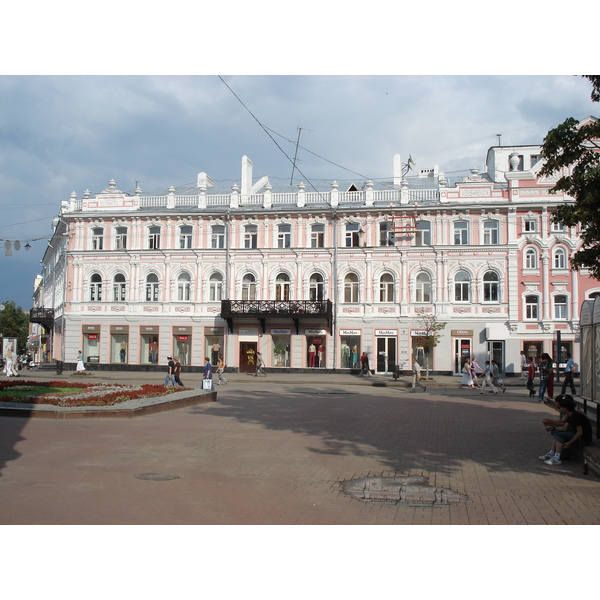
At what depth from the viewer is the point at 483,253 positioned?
1631 inches

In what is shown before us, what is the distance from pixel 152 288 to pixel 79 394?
26.8 m

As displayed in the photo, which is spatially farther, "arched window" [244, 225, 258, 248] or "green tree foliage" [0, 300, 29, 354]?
"green tree foliage" [0, 300, 29, 354]

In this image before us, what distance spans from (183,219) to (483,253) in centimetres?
2209

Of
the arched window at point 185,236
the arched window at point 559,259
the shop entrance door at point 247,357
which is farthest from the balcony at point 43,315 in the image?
the arched window at point 559,259

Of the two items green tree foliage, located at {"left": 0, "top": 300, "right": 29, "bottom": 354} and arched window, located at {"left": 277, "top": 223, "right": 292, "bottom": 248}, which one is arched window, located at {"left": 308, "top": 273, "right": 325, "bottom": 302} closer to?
arched window, located at {"left": 277, "top": 223, "right": 292, "bottom": 248}

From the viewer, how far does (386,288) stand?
140ft

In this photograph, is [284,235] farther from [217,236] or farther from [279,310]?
[279,310]

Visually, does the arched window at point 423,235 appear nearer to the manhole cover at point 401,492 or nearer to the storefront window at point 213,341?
the storefront window at point 213,341

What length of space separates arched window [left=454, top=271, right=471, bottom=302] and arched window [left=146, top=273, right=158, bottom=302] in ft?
72.6

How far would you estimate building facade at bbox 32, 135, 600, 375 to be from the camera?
41.0 meters

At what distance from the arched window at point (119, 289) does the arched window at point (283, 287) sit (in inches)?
472

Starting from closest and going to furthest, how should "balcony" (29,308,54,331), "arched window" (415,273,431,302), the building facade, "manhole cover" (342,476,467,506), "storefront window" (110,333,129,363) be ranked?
1. "manhole cover" (342,476,467,506)
2. the building facade
3. "arched window" (415,273,431,302)
4. "storefront window" (110,333,129,363)
5. "balcony" (29,308,54,331)

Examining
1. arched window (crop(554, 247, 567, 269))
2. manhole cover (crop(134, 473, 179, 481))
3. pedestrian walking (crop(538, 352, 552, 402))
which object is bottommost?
manhole cover (crop(134, 473, 179, 481))

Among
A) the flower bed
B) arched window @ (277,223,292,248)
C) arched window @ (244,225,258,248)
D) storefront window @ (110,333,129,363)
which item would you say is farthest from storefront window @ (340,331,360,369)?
the flower bed
